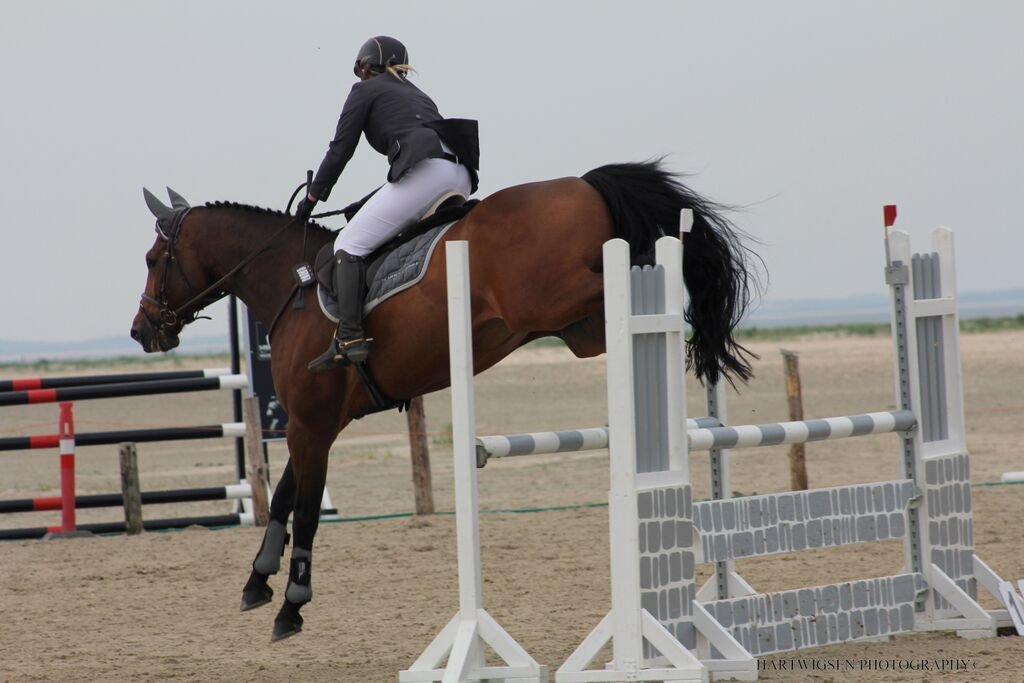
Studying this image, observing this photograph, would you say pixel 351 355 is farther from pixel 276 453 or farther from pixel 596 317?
pixel 276 453

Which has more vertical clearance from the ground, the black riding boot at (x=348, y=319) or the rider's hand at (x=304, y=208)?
the rider's hand at (x=304, y=208)

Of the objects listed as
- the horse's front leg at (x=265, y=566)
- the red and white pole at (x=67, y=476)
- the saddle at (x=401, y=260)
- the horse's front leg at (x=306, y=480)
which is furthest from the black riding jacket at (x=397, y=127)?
the red and white pole at (x=67, y=476)

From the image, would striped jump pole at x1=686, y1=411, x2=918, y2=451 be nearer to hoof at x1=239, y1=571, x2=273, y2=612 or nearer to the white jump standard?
the white jump standard

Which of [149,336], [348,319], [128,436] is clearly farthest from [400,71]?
[128,436]

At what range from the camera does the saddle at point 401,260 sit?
5406 mm

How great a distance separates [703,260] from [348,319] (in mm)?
1409

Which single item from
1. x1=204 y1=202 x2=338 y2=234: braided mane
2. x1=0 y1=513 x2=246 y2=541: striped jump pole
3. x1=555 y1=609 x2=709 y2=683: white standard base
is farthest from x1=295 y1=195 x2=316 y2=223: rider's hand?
x1=0 y1=513 x2=246 y2=541: striped jump pole

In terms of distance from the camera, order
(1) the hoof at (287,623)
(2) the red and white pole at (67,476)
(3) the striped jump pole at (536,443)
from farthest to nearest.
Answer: (2) the red and white pole at (67,476), (1) the hoof at (287,623), (3) the striped jump pole at (536,443)

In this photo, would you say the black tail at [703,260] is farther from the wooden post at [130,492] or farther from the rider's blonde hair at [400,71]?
the wooden post at [130,492]

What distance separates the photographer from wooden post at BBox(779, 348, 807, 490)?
10.2 meters

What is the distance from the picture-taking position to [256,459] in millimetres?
10203

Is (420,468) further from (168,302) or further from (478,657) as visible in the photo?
(478,657)

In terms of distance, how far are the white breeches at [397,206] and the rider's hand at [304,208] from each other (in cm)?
43

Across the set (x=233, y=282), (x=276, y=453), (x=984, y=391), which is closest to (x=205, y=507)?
A: (x=276, y=453)
